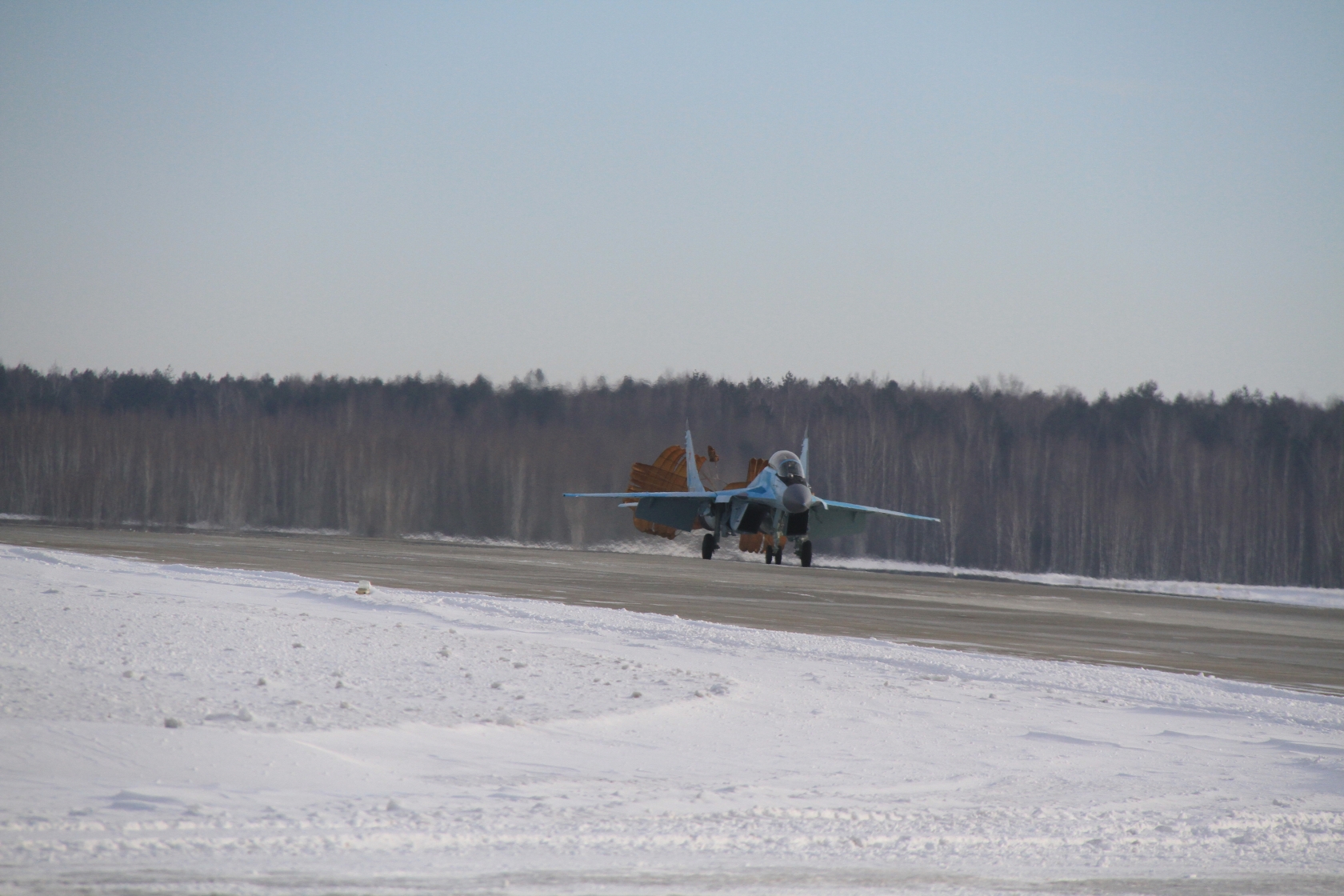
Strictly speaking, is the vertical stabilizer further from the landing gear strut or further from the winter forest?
the winter forest

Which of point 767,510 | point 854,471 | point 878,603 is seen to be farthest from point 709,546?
point 854,471

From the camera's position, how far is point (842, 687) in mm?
8977

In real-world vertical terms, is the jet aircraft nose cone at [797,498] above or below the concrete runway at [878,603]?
above

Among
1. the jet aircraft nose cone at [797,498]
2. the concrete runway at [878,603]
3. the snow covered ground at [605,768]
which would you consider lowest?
the concrete runway at [878,603]

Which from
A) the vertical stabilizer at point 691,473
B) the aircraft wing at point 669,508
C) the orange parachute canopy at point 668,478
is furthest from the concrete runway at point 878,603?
the orange parachute canopy at point 668,478

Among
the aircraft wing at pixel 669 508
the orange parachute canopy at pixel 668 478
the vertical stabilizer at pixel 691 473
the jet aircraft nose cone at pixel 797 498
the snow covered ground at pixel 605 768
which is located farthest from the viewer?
the orange parachute canopy at pixel 668 478

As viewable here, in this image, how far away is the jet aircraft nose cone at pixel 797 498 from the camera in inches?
1156

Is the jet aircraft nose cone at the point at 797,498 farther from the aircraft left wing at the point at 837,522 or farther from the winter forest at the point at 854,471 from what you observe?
the winter forest at the point at 854,471

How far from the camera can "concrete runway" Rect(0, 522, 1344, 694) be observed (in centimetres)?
1355

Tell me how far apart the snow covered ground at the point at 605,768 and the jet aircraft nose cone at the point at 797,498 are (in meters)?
18.7

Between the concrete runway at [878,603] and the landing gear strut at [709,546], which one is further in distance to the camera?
the landing gear strut at [709,546]

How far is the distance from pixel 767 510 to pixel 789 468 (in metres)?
2.74

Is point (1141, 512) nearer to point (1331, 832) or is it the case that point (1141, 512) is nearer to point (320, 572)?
point (320, 572)

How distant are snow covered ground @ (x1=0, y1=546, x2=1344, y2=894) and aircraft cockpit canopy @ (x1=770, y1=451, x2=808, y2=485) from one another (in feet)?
64.2
